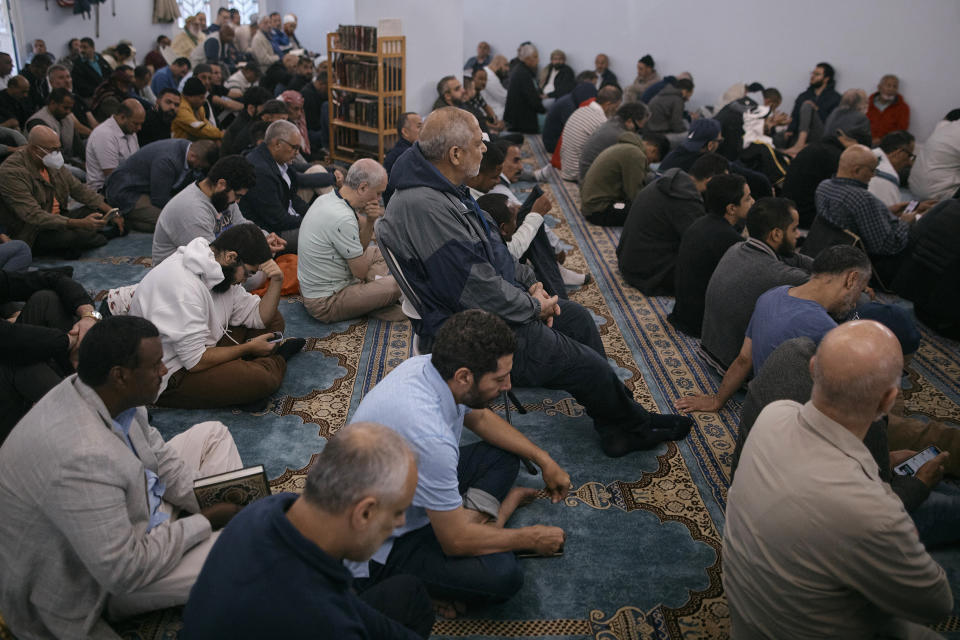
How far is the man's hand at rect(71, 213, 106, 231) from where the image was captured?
541cm

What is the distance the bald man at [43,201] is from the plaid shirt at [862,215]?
5.23 m

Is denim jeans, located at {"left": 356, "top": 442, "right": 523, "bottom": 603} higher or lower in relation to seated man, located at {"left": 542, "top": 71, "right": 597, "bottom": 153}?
lower

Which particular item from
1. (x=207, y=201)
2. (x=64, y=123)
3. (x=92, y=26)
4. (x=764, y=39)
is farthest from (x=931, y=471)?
(x=92, y=26)

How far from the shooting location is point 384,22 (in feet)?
26.2

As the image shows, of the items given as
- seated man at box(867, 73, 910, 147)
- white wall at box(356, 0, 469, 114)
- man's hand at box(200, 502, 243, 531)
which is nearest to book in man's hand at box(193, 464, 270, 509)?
man's hand at box(200, 502, 243, 531)

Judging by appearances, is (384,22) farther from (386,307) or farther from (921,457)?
(921,457)

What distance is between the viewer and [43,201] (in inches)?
210

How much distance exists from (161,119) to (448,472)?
6.41 m

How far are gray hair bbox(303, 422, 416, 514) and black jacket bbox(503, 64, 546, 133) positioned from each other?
31.7ft

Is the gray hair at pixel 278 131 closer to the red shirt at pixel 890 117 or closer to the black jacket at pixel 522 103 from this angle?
the black jacket at pixel 522 103

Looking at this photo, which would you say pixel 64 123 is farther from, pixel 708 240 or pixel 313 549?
pixel 313 549

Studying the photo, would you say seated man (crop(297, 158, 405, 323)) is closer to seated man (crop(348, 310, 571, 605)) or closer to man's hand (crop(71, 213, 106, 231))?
man's hand (crop(71, 213, 106, 231))

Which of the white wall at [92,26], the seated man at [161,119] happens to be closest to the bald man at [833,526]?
the seated man at [161,119]

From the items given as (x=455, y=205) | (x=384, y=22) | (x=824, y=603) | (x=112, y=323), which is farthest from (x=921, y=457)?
(x=384, y=22)
